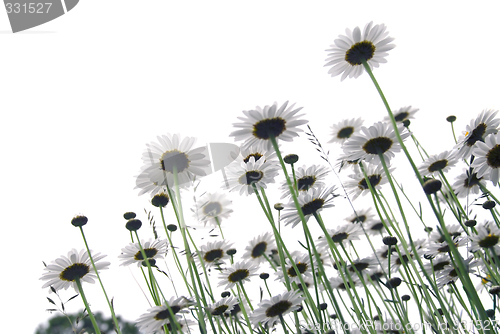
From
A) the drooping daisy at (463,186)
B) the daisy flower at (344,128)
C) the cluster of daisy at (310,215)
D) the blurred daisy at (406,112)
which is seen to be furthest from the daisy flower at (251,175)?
the blurred daisy at (406,112)

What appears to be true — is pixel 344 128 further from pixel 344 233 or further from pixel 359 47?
pixel 359 47

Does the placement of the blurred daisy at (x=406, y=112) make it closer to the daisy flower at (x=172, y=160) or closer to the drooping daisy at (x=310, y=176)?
the drooping daisy at (x=310, y=176)

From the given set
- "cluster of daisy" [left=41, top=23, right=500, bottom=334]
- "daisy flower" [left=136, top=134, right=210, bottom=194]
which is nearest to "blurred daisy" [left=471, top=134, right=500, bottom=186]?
"cluster of daisy" [left=41, top=23, right=500, bottom=334]

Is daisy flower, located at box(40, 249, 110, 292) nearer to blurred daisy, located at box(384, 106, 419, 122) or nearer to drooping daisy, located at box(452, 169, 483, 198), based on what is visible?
drooping daisy, located at box(452, 169, 483, 198)

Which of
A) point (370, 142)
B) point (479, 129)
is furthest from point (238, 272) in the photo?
point (479, 129)

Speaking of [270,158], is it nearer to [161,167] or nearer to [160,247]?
[161,167]

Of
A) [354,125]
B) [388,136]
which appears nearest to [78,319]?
[388,136]
